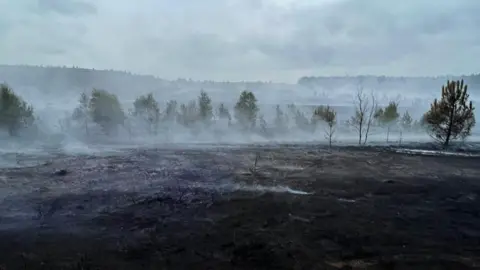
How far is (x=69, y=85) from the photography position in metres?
196

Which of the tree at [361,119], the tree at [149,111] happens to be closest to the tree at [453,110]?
the tree at [361,119]

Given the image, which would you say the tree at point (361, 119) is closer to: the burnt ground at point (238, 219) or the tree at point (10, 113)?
the burnt ground at point (238, 219)

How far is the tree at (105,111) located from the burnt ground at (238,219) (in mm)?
44254

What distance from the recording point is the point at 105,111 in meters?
78.0

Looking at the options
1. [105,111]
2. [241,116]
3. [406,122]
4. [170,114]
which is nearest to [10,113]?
[105,111]

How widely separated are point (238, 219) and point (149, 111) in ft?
252

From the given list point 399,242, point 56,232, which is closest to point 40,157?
point 56,232

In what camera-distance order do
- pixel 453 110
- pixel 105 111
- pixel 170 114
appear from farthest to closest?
pixel 170 114, pixel 105 111, pixel 453 110

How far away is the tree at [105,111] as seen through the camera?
77.6m

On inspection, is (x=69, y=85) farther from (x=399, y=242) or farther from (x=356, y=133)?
(x=399, y=242)

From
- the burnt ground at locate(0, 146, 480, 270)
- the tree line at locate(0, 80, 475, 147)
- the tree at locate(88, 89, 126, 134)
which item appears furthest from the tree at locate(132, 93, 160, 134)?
the burnt ground at locate(0, 146, 480, 270)

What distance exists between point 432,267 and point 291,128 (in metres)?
92.2

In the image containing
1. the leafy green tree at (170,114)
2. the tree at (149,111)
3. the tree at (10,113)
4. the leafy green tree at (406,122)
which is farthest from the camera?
the leafy green tree at (406,122)

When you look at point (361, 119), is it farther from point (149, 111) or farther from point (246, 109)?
point (149, 111)
